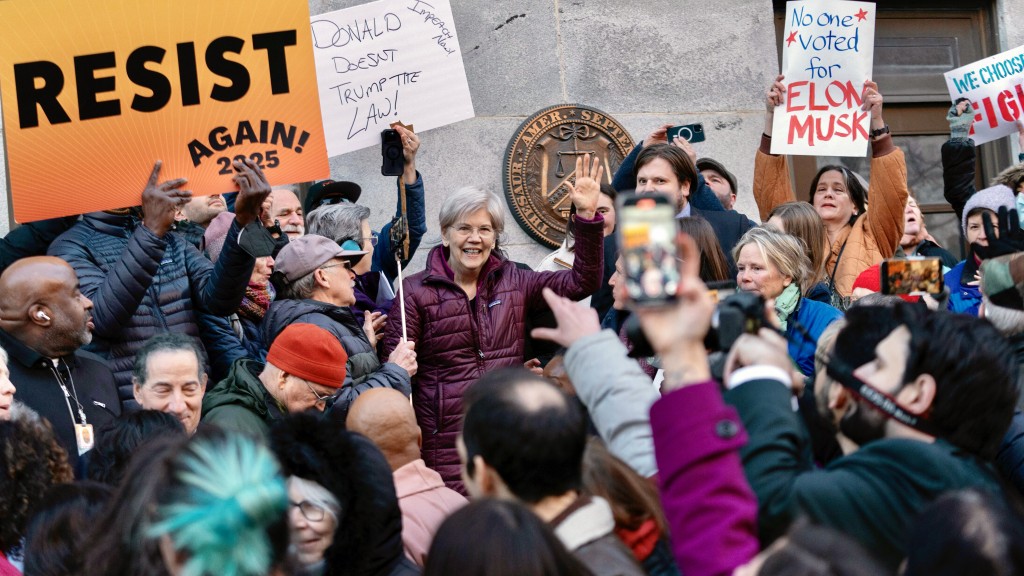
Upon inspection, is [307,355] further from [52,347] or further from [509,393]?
[509,393]

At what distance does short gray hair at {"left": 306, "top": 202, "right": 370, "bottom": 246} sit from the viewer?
662 centimetres

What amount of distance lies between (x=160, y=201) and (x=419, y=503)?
79.8 inches

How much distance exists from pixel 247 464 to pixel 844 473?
1.30 metres

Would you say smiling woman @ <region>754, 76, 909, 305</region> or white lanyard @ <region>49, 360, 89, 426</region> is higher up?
smiling woman @ <region>754, 76, 909, 305</region>

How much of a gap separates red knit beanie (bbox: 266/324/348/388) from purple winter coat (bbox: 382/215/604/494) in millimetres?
781

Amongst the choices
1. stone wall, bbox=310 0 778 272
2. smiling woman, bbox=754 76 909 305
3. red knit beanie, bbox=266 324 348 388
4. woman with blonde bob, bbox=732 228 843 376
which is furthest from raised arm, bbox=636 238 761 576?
stone wall, bbox=310 0 778 272

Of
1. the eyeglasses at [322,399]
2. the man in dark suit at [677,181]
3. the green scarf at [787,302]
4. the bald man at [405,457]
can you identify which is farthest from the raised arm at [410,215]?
the bald man at [405,457]

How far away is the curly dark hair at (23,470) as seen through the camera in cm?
358

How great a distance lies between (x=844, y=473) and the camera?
281 centimetres

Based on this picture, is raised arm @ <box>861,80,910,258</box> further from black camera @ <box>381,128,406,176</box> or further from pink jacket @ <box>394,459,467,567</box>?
pink jacket @ <box>394,459,467,567</box>

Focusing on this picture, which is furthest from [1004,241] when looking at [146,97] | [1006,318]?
[146,97]

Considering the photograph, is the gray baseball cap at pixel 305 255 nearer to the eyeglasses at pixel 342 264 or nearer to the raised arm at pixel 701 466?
the eyeglasses at pixel 342 264

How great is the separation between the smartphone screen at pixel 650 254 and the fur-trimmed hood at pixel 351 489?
150cm

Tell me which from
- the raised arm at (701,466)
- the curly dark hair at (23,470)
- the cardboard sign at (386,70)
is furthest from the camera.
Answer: the cardboard sign at (386,70)
